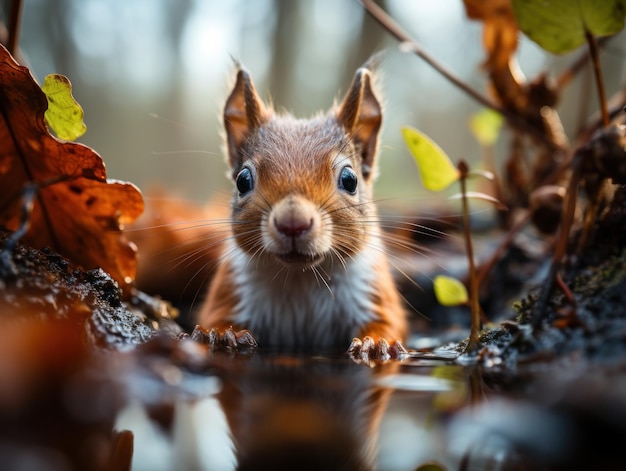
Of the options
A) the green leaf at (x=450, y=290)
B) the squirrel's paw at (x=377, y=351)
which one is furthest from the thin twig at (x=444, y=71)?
the squirrel's paw at (x=377, y=351)

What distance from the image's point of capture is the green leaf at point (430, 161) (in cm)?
151

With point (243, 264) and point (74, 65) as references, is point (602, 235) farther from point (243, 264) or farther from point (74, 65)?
point (74, 65)

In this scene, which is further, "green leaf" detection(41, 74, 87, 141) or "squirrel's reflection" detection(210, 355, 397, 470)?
"green leaf" detection(41, 74, 87, 141)

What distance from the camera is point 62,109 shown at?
1.29 metres

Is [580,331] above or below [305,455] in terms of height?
above

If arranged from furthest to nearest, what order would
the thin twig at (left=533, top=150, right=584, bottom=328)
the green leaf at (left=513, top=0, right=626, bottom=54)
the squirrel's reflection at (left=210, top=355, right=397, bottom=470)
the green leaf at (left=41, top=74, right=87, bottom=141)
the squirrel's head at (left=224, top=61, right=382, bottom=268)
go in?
the squirrel's head at (left=224, top=61, right=382, bottom=268), the green leaf at (left=513, top=0, right=626, bottom=54), the green leaf at (left=41, top=74, right=87, bottom=141), the thin twig at (left=533, top=150, right=584, bottom=328), the squirrel's reflection at (left=210, top=355, right=397, bottom=470)

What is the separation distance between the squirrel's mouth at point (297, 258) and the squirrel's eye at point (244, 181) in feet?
1.24

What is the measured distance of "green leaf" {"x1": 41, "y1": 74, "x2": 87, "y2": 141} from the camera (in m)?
1.24

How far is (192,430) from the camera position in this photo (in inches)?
29.4

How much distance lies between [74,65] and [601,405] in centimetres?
863

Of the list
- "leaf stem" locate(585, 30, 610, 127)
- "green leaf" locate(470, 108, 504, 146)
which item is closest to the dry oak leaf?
"leaf stem" locate(585, 30, 610, 127)

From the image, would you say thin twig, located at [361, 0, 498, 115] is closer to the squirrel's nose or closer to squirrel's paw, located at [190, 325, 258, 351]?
the squirrel's nose

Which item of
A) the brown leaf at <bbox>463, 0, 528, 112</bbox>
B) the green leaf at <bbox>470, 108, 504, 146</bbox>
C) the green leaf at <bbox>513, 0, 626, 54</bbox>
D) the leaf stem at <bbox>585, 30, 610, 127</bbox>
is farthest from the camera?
the green leaf at <bbox>470, 108, 504, 146</bbox>

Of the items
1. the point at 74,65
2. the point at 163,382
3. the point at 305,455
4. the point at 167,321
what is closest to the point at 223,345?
the point at 167,321
